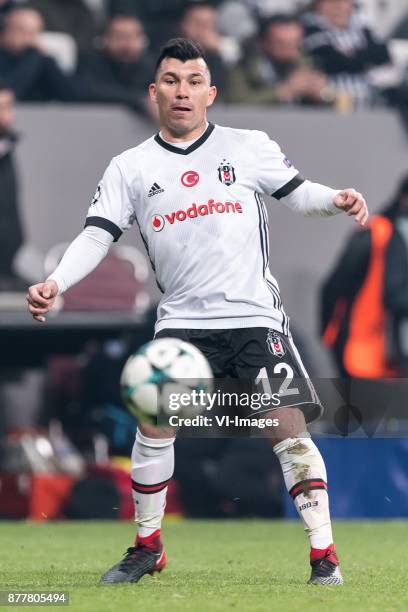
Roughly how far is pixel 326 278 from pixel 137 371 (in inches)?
301

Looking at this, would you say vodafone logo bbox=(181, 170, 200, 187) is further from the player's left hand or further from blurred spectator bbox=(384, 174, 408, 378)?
blurred spectator bbox=(384, 174, 408, 378)

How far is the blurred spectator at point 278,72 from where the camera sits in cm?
1428

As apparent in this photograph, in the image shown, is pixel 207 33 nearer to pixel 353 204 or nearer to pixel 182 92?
pixel 182 92

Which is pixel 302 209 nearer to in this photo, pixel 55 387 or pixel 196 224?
pixel 196 224

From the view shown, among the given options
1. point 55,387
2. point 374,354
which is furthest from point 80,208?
point 374,354

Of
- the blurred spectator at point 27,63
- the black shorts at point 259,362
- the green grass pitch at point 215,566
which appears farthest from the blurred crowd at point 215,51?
the black shorts at point 259,362

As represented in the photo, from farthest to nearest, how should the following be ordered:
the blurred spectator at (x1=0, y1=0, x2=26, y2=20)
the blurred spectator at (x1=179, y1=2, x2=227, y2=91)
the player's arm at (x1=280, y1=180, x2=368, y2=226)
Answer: the blurred spectator at (x1=179, y1=2, x2=227, y2=91) < the blurred spectator at (x1=0, y1=0, x2=26, y2=20) < the player's arm at (x1=280, y1=180, x2=368, y2=226)

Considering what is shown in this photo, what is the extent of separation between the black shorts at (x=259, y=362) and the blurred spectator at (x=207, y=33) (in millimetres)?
7964

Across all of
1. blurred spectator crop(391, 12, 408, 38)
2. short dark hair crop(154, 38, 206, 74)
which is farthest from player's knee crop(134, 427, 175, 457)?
blurred spectator crop(391, 12, 408, 38)

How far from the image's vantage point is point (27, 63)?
13.5 m

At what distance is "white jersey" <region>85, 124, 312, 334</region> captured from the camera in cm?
654

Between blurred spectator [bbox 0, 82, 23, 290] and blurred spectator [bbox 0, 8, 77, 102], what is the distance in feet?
1.08

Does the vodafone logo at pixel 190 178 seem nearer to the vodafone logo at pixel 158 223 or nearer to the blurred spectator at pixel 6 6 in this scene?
the vodafone logo at pixel 158 223

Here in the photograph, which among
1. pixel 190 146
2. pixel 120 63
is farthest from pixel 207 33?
pixel 190 146
